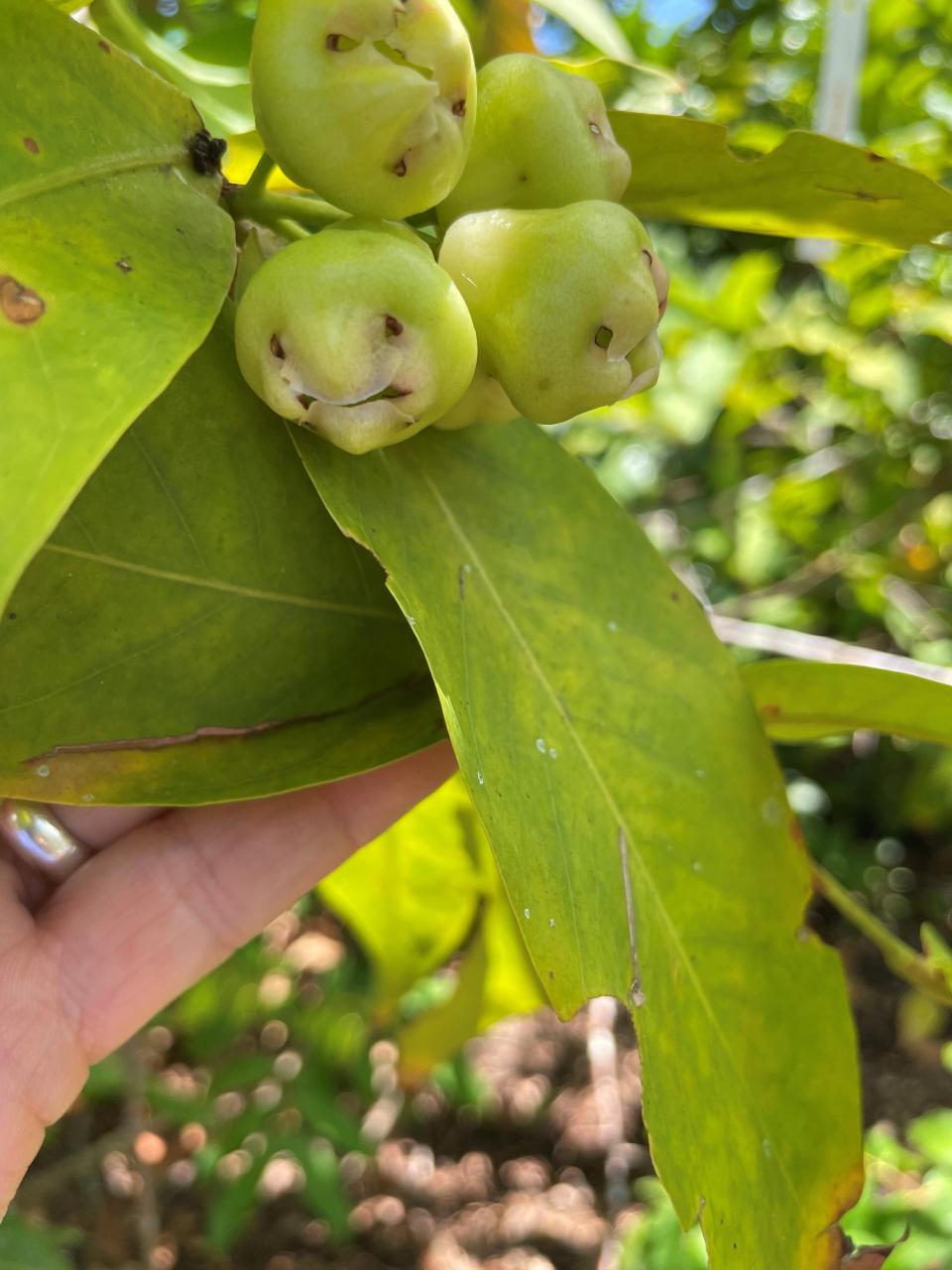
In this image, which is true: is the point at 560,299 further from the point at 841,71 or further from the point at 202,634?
the point at 841,71

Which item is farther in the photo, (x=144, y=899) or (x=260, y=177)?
(x=144, y=899)

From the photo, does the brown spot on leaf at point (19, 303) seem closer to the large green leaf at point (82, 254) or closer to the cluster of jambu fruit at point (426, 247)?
the large green leaf at point (82, 254)

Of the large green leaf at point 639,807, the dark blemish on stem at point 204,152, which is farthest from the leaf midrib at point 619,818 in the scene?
the dark blemish on stem at point 204,152

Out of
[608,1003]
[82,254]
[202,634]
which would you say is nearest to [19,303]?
[82,254]

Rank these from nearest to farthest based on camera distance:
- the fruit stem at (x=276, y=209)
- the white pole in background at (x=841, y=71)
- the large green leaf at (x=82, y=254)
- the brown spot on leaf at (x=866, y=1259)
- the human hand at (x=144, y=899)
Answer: the large green leaf at (x=82, y=254) < the fruit stem at (x=276, y=209) < the brown spot on leaf at (x=866, y=1259) < the human hand at (x=144, y=899) < the white pole in background at (x=841, y=71)

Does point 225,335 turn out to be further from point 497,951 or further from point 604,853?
point 497,951

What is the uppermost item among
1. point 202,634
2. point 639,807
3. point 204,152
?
point 204,152

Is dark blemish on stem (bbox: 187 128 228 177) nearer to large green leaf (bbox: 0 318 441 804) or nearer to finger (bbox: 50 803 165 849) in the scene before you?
large green leaf (bbox: 0 318 441 804)
